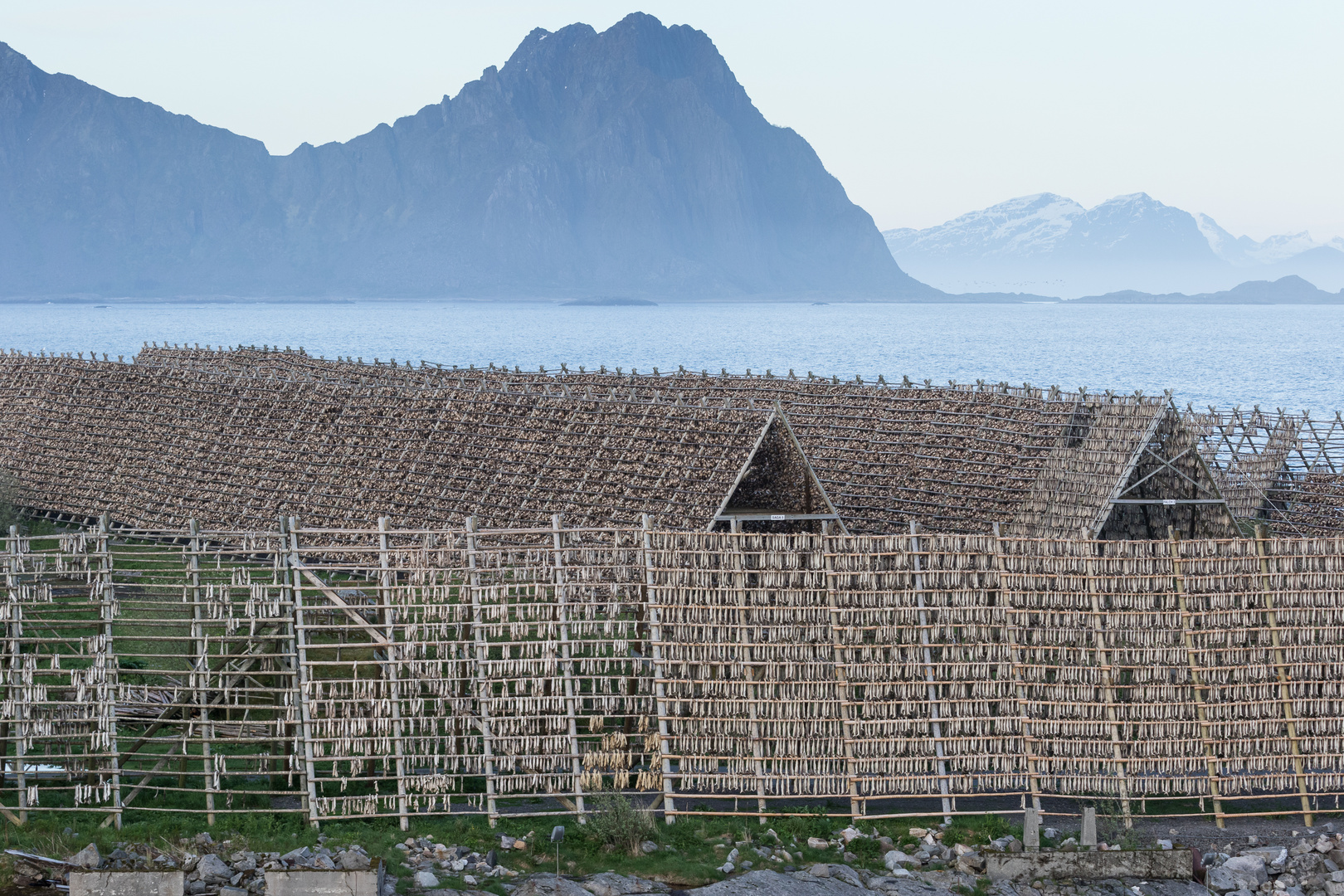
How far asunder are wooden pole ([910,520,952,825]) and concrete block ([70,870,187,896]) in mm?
4892

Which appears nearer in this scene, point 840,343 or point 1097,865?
point 1097,865

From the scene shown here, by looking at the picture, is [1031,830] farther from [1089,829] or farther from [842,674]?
[842,674]

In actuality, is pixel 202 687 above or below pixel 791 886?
above

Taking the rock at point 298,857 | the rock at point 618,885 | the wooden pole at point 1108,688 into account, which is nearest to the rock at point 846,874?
the rock at point 618,885

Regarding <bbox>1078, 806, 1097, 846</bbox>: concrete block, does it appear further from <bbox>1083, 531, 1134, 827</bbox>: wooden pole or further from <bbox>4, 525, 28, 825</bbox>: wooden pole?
<bbox>4, 525, 28, 825</bbox>: wooden pole

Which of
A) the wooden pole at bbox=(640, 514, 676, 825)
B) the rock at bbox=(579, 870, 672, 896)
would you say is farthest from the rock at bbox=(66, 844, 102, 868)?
the wooden pole at bbox=(640, 514, 676, 825)

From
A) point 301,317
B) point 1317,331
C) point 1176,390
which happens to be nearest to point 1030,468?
point 1176,390

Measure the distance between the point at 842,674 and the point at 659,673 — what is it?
1269mm

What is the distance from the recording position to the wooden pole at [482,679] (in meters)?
9.30

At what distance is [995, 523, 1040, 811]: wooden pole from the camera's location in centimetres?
920

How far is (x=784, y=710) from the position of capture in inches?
369

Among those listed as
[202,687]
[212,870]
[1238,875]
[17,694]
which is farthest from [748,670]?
[17,694]

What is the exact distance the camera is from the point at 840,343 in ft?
415

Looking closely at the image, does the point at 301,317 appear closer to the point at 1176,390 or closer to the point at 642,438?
the point at 1176,390
